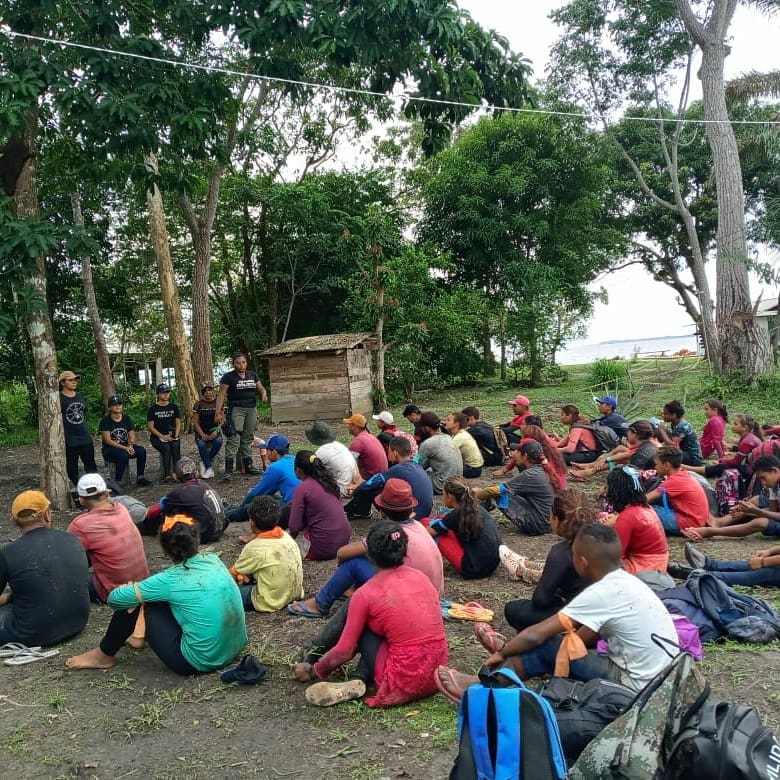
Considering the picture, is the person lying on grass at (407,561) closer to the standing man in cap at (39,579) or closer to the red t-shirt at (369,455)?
the standing man in cap at (39,579)

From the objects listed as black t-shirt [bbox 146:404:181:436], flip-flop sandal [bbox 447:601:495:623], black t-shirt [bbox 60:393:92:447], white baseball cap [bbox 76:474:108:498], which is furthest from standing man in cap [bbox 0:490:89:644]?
black t-shirt [bbox 146:404:181:436]

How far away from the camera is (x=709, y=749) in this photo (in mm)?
2373

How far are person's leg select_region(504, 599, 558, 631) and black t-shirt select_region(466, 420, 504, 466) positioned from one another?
601cm

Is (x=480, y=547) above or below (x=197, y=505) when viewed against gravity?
below

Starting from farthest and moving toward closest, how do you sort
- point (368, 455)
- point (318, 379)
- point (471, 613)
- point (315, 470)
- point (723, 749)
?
point (318, 379) → point (368, 455) → point (315, 470) → point (471, 613) → point (723, 749)

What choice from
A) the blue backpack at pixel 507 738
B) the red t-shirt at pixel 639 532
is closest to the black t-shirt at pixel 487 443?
the red t-shirt at pixel 639 532

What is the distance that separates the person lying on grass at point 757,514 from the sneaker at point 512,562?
1.90 m

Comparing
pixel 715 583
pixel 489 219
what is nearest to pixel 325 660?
pixel 715 583

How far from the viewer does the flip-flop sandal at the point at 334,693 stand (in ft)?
12.5

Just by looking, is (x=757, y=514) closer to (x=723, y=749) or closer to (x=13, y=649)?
(x=723, y=749)

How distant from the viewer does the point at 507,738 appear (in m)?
2.51

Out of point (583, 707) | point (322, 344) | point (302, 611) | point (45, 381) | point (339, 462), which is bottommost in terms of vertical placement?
point (302, 611)

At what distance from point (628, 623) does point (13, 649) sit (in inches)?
155

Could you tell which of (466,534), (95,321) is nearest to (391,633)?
(466,534)
